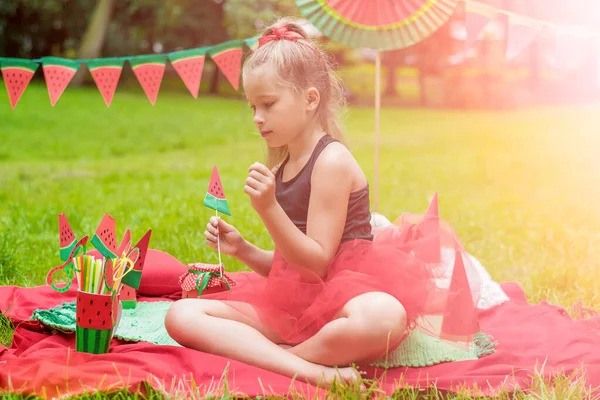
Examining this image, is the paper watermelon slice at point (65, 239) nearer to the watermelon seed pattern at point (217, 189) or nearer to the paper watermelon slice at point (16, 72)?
the watermelon seed pattern at point (217, 189)

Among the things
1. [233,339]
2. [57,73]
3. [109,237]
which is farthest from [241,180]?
[233,339]

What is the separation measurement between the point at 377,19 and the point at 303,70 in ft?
2.66

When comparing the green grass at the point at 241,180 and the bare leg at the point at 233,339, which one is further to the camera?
the green grass at the point at 241,180

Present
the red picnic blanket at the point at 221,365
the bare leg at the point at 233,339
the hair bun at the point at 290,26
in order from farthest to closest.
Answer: the hair bun at the point at 290,26
the bare leg at the point at 233,339
the red picnic blanket at the point at 221,365

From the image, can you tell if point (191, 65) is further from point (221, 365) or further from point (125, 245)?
point (221, 365)

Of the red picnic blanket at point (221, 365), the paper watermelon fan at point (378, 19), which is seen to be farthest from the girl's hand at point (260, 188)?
the paper watermelon fan at point (378, 19)

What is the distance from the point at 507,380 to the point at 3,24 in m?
17.5

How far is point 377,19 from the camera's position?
283 cm

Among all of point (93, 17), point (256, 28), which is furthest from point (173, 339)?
point (93, 17)

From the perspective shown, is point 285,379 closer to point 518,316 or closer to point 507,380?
point 507,380

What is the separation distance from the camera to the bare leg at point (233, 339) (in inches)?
77.3

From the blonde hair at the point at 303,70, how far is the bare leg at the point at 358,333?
0.63 meters

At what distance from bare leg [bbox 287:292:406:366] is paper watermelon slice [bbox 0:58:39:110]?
1.82 metres

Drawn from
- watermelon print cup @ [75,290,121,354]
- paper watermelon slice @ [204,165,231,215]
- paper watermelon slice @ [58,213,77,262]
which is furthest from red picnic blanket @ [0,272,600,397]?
paper watermelon slice @ [204,165,231,215]
